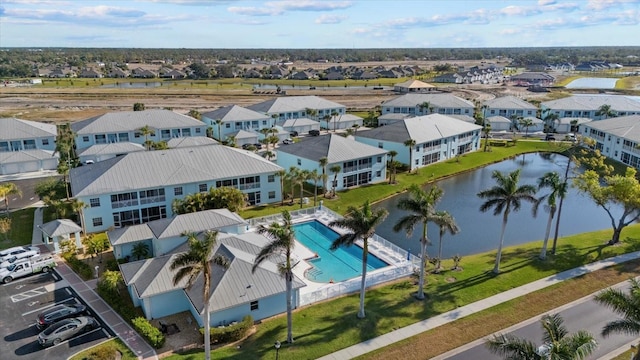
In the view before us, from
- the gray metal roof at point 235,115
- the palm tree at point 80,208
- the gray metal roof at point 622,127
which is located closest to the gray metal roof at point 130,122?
the gray metal roof at point 235,115

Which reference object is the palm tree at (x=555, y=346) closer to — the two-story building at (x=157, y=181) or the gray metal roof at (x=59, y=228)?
the gray metal roof at (x=59, y=228)

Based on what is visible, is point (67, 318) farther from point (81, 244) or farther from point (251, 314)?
point (81, 244)

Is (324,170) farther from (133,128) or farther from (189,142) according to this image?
(133,128)

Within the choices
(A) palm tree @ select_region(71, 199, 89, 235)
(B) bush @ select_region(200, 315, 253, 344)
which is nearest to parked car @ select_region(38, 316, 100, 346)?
(B) bush @ select_region(200, 315, 253, 344)

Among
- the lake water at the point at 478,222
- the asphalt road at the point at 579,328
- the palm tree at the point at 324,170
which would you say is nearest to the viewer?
the asphalt road at the point at 579,328

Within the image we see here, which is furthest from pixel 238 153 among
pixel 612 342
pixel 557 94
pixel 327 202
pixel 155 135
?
pixel 557 94

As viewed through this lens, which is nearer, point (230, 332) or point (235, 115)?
point (230, 332)

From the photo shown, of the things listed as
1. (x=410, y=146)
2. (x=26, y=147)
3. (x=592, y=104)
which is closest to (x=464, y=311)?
(x=410, y=146)
